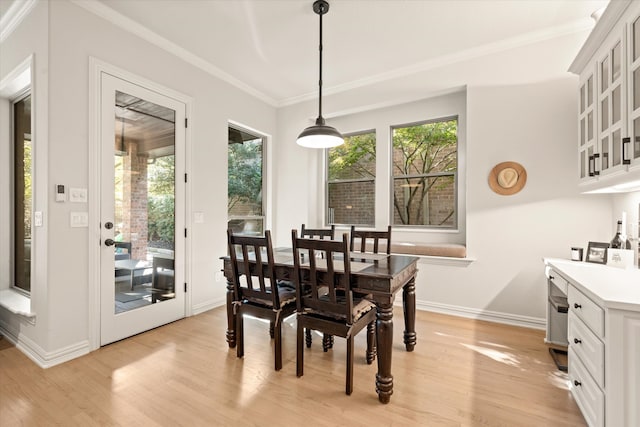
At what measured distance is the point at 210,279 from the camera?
3652mm

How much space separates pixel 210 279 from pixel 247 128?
2156 millimetres

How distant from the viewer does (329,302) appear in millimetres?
2031

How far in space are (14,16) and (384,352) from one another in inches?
158

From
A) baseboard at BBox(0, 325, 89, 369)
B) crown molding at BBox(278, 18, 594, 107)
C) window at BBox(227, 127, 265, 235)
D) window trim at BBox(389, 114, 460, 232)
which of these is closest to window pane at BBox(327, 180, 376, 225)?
window trim at BBox(389, 114, 460, 232)

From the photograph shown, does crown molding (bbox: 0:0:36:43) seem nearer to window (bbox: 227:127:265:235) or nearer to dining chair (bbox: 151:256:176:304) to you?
window (bbox: 227:127:265:235)

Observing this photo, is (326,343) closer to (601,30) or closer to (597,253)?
(597,253)

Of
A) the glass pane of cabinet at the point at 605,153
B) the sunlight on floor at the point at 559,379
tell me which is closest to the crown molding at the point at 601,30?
the glass pane of cabinet at the point at 605,153

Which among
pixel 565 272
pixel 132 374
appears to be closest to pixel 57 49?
pixel 132 374

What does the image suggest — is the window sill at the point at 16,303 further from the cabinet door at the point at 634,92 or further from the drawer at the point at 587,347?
the cabinet door at the point at 634,92

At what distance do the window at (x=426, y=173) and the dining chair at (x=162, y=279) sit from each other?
9.44 ft

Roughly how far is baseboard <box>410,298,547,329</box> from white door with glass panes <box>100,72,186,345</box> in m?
2.91

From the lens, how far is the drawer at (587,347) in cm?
146

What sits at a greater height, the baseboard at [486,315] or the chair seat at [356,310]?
the chair seat at [356,310]

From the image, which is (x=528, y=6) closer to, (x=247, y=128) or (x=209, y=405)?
(x=247, y=128)
